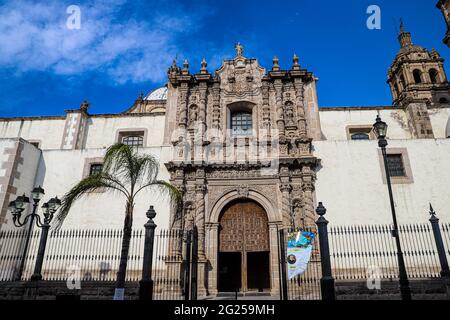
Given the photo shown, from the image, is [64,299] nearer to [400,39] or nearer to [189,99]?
[189,99]

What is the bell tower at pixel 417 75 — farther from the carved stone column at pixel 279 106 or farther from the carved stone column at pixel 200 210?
the carved stone column at pixel 200 210

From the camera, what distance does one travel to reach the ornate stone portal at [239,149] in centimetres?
1363

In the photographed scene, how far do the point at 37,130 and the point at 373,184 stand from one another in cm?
1960

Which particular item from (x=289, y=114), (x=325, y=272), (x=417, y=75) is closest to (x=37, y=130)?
(x=289, y=114)

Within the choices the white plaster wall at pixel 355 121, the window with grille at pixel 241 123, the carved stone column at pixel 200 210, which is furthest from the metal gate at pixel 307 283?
the white plaster wall at pixel 355 121

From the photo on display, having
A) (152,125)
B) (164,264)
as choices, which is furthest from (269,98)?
(164,264)

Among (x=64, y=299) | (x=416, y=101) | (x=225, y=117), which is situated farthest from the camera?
(x=416, y=101)

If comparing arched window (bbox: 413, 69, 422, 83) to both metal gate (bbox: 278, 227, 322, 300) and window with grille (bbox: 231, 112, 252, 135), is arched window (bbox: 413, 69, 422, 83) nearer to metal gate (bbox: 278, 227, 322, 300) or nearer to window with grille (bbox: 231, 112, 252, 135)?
window with grille (bbox: 231, 112, 252, 135)

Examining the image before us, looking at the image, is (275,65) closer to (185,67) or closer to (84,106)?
(185,67)

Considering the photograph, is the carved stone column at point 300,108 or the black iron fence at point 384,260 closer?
the black iron fence at point 384,260

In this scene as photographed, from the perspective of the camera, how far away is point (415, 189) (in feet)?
45.9

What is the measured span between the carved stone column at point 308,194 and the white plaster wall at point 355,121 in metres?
4.44

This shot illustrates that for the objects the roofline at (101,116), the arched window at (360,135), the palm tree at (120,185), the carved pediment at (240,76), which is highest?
the carved pediment at (240,76)
